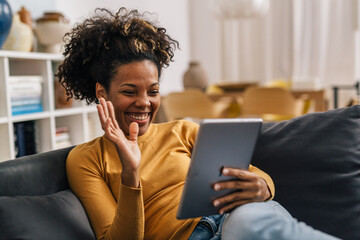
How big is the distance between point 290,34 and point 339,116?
4613mm

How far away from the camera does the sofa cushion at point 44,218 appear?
1.03 meters

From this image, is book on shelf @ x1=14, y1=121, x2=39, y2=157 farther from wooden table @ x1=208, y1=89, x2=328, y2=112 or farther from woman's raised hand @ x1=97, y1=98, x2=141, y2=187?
wooden table @ x1=208, y1=89, x2=328, y2=112

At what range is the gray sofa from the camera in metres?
1.20

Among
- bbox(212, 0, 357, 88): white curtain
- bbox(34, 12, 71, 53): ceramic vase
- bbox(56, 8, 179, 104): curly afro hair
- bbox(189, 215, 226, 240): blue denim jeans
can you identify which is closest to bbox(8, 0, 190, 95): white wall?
bbox(34, 12, 71, 53): ceramic vase

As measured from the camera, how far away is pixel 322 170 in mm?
1304

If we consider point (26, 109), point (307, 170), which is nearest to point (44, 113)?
point (26, 109)

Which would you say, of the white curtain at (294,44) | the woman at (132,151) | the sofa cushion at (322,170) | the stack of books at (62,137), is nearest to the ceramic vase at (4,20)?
the stack of books at (62,137)

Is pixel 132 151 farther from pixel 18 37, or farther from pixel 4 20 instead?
pixel 18 37

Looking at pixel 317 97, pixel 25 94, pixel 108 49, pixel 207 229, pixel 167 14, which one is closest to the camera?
pixel 207 229

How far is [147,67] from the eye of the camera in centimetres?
124

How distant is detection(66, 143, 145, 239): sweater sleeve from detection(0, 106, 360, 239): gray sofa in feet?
0.12

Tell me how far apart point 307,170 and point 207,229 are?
1.29ft

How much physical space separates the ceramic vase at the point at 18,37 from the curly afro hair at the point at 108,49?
144 centimetres

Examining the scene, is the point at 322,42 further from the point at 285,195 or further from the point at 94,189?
the point at 94,189
